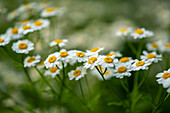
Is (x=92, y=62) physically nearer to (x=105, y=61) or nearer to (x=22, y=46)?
(x=105, y=61)

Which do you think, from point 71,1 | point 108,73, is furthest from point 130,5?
point 108,73

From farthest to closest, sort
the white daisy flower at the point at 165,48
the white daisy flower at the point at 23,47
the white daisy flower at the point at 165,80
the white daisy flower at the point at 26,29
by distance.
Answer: the white daisy flower at the point at 165,48 < the white daisy flower at the point at 26,29 < the white daisy flower at the point at 23,47 < the white daisy flower at the point at 165,80

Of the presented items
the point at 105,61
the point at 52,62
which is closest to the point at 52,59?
the point at 52,62

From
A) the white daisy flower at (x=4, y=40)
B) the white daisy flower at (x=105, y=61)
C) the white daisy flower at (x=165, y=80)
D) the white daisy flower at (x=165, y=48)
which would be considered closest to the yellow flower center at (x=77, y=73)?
the white daisy flower at (x=105, y=61)

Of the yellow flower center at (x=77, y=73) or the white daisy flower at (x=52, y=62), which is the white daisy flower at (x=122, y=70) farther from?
the white daisy flower at (x=52, y=62)

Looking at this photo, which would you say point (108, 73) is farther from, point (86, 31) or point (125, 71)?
point (86, 31)

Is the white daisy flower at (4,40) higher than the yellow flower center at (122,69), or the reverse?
the white daisy flower at (4,40)

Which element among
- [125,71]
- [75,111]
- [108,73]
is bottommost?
[75,111]

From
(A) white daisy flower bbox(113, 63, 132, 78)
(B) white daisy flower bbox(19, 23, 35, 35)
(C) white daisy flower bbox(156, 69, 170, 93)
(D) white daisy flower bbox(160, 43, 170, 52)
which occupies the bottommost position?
(D) white daisy flower bbox(160, 43, 170, 52)

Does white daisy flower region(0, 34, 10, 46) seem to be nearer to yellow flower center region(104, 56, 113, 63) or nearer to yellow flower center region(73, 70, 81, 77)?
yellow flower center region(73, 70, 81, 77)

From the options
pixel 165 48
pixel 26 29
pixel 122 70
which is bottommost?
pixel 165 48

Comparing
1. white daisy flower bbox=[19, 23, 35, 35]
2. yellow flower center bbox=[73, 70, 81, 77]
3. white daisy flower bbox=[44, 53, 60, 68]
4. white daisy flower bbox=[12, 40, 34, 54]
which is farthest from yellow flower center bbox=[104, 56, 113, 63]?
white daisy flower bbox=[19, 23, 35, 35]
